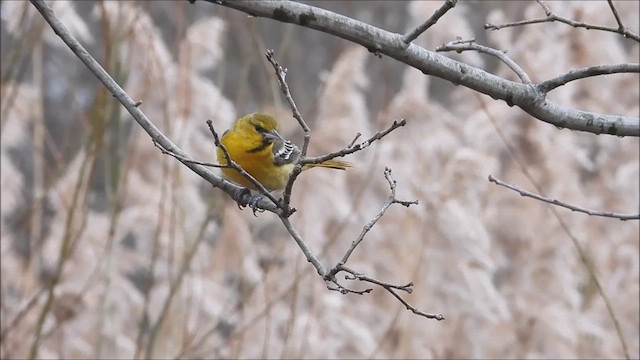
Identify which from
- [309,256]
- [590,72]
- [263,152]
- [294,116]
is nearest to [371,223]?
[309,256]

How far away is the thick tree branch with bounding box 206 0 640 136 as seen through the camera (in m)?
1.24

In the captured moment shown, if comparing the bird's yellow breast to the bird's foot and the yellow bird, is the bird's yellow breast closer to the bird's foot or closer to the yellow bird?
the yellow bird

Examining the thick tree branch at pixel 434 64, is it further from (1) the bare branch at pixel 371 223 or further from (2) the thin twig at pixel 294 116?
(1) the bare branch at pixel 371 223

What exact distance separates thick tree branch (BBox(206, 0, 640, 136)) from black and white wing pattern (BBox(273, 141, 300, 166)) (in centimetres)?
122

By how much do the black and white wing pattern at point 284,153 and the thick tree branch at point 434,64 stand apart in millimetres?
1219

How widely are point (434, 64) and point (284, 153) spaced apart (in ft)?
4.26

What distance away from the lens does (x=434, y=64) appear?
1399 millimetres

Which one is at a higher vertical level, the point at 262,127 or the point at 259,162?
the point at 262,127

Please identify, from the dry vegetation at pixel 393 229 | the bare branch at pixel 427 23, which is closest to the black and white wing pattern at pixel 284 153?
the dry vegetation at pixel 393 229

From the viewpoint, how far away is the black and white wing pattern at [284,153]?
104 inches

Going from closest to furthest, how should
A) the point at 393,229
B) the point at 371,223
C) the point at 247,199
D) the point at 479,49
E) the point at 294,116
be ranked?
the point at 294,116
the point at 371,223
the point at 479,49
the point at 247,199
the point at 393,229

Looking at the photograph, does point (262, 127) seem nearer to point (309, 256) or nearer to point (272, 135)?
point (272, 135)

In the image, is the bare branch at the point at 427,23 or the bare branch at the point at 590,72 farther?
the bare branch at the point at 590,72

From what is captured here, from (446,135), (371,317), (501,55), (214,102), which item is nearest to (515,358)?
(371,317)
